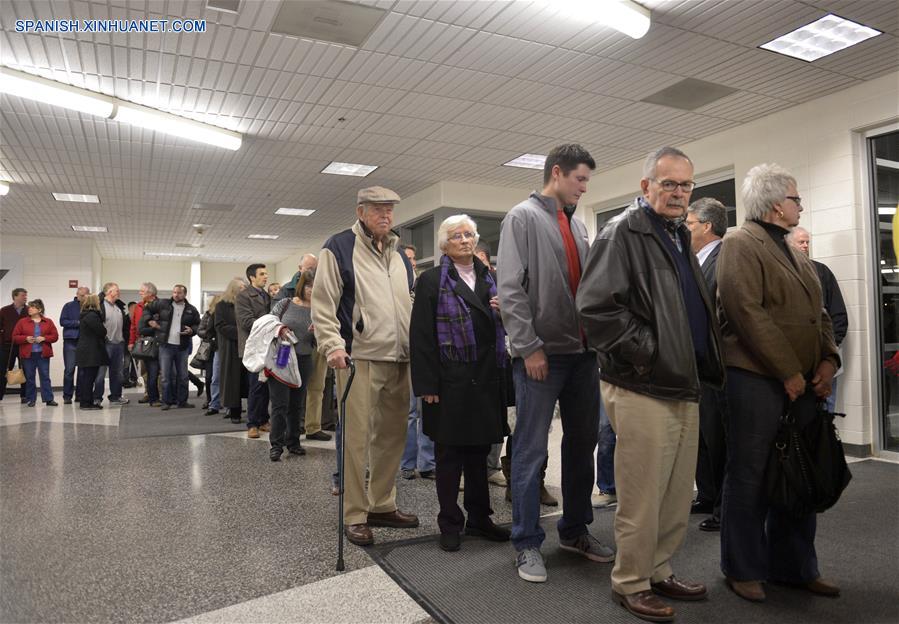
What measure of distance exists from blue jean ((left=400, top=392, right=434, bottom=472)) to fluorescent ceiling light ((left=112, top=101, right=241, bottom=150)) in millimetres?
4024

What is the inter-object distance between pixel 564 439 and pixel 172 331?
6845 millimetres

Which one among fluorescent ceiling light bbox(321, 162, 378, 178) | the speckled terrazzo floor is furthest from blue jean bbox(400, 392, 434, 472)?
fluorescent ceiling light bbox(321, 162, 378, 178)

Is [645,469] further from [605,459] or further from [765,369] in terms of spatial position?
[605,459]

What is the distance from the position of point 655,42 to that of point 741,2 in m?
0.68

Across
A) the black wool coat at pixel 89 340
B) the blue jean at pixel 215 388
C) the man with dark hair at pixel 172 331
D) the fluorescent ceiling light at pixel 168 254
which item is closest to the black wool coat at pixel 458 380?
the blue jean at pixel 215 388

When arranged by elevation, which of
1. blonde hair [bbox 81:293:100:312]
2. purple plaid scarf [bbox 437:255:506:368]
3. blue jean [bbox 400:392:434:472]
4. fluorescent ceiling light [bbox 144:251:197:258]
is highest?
fluorescent ceiling light [bbox 144:251:197:258]

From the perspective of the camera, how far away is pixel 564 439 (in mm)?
2609

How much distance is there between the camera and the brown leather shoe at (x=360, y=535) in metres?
2.74

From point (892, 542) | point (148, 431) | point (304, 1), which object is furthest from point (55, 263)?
point (892, 542)

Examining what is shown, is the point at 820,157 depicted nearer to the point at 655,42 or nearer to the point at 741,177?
the point at 741,177

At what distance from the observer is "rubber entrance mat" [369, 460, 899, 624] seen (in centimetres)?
205

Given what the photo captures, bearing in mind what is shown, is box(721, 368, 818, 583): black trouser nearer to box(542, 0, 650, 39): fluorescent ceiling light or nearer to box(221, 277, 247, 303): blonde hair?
box(542, 0, 650, 39): fluorescent ceiling light

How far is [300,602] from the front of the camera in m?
2.14

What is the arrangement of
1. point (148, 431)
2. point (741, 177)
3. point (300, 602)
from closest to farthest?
1. point (300, 602)
2. point (148, 431)
3. point (741, 177)
